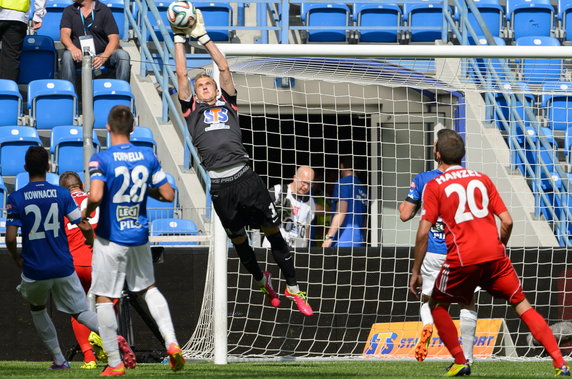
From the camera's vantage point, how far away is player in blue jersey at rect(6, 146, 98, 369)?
8.91m

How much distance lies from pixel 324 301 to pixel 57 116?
174 inches

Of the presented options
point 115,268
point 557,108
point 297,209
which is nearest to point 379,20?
point 557,108

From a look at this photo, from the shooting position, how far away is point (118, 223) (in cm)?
735

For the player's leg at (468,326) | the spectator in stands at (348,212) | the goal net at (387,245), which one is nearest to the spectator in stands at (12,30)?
the goal net at (387,245)

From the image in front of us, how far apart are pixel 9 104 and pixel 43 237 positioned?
5.13 meters

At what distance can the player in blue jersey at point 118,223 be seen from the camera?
733 centimetres

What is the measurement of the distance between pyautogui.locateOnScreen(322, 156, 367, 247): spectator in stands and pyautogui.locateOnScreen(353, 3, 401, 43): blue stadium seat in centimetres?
475

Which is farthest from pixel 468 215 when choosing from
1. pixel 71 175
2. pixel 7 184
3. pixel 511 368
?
pixel 7 184

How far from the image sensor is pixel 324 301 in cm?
1184

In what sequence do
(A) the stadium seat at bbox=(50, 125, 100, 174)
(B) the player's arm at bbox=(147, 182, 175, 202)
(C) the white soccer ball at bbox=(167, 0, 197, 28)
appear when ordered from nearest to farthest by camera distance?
1. (B) the player's arm at bbox=(147, 182, 175, 202)
2. (C) the white soccer ball at bbox=(167, 0, 197, 28)
3. (A) the stadium seat at bbox=(50, 125, 100, 174)

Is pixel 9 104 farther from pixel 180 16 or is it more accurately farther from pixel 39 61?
pixel 180 16

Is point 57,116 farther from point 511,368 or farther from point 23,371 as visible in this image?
point 511,368

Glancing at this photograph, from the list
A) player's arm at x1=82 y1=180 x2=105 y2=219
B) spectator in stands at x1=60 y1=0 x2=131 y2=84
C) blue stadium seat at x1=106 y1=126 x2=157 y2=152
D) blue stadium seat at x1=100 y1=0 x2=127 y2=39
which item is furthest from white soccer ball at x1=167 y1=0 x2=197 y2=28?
blue stadium seat at x1=100 y1=0 x2=127 y2=39

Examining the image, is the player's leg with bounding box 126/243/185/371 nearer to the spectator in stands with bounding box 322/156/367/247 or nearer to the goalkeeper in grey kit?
the goalkeeper in grey kit
